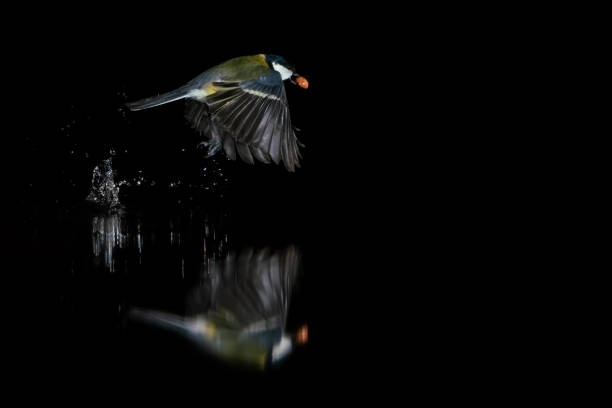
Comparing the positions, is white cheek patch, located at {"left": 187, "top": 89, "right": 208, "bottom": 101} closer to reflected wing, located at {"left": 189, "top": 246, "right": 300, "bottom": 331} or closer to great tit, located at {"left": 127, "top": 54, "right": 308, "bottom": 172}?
great tit, located at {"left": 127, "top": 54, "right": 308, "bottom": 172}

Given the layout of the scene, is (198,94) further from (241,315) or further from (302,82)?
(241,315)

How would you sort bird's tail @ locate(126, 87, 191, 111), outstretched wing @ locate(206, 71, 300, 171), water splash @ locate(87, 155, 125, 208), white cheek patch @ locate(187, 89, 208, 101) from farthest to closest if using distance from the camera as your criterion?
water splash @ locate(87, 155, 125, 208), white cheek patch @ locate(187, 89, 208, 101), bird's tail @ locate(126, 87, 191, 111), outstretched wing @ locate(206, 71, 300, 171)

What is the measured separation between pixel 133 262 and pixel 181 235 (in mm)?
403

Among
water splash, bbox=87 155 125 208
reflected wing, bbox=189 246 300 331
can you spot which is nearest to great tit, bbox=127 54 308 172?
reflected wing, bbox=189 246 300 331

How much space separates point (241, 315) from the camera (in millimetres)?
1375

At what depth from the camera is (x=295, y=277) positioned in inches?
67.0

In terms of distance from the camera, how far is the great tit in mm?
2100

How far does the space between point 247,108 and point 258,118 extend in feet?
0.20

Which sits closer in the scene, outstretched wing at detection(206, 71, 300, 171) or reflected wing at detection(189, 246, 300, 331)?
reflected wing at detection(189, 246, 300, 331)

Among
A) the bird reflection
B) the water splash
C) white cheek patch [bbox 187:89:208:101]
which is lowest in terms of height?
the bird reflection

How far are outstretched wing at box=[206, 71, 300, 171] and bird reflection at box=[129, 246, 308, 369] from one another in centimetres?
41

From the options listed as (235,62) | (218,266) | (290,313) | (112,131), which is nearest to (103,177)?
(112,131)

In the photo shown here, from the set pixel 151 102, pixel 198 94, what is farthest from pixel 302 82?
pixel 151 102

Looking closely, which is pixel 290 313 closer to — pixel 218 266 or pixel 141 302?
pixel 141 302
